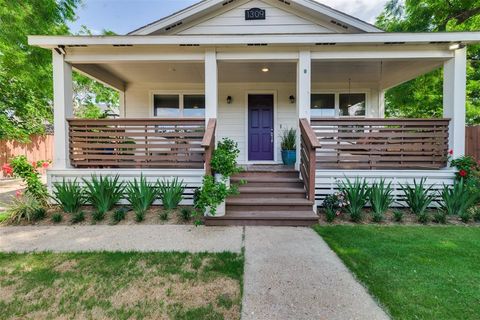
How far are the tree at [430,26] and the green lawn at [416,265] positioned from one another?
7.56 meters

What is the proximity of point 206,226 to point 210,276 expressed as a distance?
1.54 meters

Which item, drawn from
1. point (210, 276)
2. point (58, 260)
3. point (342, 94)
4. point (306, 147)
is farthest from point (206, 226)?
point (342, 94)

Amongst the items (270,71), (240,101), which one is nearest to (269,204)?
(270,71)

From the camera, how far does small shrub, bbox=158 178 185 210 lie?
14.8ft

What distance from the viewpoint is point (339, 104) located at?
24.5 feet

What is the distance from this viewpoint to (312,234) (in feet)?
11.8

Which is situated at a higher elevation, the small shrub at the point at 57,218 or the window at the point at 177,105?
the window at the point at 177,105

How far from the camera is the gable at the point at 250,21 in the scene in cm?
596

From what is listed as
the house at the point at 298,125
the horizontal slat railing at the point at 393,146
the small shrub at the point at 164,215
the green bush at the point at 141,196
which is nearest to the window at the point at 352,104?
the house at the point at 298,125

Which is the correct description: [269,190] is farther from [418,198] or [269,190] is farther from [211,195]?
[418,198]

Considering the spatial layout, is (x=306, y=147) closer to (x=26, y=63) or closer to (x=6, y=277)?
(x=6, y=277)

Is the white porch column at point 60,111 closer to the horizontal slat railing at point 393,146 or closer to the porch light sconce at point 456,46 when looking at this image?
the horizontal slat railing at point 393,146

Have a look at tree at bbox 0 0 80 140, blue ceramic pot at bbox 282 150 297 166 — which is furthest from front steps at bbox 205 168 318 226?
tree at bbox 0 0 80 140

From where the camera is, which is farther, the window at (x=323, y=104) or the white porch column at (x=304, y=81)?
the window at (x=323, y=104)
